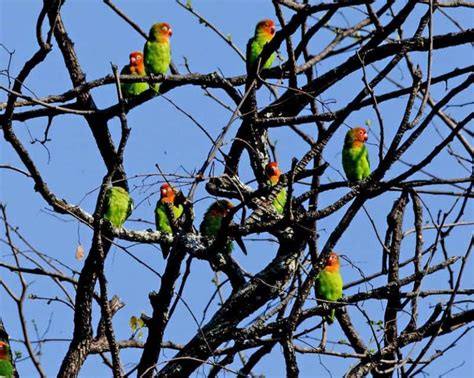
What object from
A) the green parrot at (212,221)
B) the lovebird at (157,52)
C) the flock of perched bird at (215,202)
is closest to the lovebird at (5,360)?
the flock of perched bird at (215,202)

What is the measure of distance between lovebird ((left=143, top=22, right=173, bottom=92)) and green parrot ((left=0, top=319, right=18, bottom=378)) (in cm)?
309

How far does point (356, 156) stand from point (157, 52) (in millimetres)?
2138

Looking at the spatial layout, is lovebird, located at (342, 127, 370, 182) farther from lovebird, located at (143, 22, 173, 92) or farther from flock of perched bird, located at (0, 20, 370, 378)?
lovebird, located at (143, 22, 173, 92)

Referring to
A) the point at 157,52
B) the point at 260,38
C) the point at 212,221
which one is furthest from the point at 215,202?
the point at 157,52

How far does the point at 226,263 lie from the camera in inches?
198

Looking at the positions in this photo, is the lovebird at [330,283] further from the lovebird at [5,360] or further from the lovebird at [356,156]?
the lovebird at [5,360]

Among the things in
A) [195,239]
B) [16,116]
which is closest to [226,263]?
[195,239]

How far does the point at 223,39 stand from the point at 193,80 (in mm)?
1258

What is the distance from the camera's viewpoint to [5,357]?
202 inches

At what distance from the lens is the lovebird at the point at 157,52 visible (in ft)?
25.6

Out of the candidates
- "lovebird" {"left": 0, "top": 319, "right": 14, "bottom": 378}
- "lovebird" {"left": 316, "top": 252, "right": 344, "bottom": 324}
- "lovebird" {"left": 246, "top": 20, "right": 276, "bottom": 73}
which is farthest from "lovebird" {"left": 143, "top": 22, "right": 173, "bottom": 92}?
"lovebird" {"left": 0, "top": 319, "right": 14, "bottom": 378}

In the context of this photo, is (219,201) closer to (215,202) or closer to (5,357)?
(215,202)

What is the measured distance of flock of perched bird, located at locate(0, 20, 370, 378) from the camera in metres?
5.42

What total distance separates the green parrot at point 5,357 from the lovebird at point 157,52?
309cm
